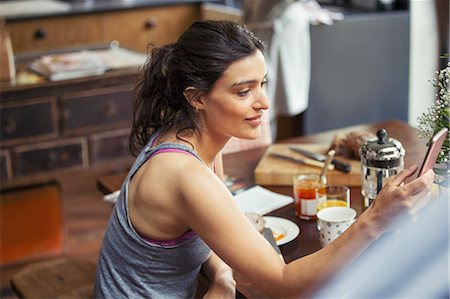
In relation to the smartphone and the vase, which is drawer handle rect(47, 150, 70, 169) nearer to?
the vase

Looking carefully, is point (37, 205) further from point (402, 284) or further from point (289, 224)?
point (402, 284)

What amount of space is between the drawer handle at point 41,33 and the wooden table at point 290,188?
2.27 metres

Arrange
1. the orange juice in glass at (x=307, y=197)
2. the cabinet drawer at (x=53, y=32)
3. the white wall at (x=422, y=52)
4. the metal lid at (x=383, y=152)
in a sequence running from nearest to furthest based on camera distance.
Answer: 1. the metal lid at (x=383, y=152)
2. the orange juice in glass at (x=307, y=197)
3. the white wall at (x=422, y=52)
4. the cabinet drawer at (x=53, y=32)

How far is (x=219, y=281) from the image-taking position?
5.77ft

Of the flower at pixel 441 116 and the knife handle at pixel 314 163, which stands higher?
the flower at pixel 441 116

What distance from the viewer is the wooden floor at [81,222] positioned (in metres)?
3.40

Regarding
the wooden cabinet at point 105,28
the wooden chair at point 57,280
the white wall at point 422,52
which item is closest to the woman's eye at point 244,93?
the wooden chair at point 57,280

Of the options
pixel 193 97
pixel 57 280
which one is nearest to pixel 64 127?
pixel 57 280

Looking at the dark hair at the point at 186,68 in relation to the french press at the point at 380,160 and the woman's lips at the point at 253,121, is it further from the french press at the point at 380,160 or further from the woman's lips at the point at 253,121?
the french press at the point at 380,160

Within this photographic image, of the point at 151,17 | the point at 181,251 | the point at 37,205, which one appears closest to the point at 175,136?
the point at 181,251

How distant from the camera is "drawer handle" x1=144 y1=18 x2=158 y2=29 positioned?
4.75 m

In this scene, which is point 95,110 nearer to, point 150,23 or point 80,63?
point 80,63

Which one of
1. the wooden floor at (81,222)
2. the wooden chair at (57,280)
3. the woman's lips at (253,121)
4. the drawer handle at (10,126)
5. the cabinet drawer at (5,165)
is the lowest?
the wooden floor at (81,222)

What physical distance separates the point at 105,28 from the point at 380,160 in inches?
122
